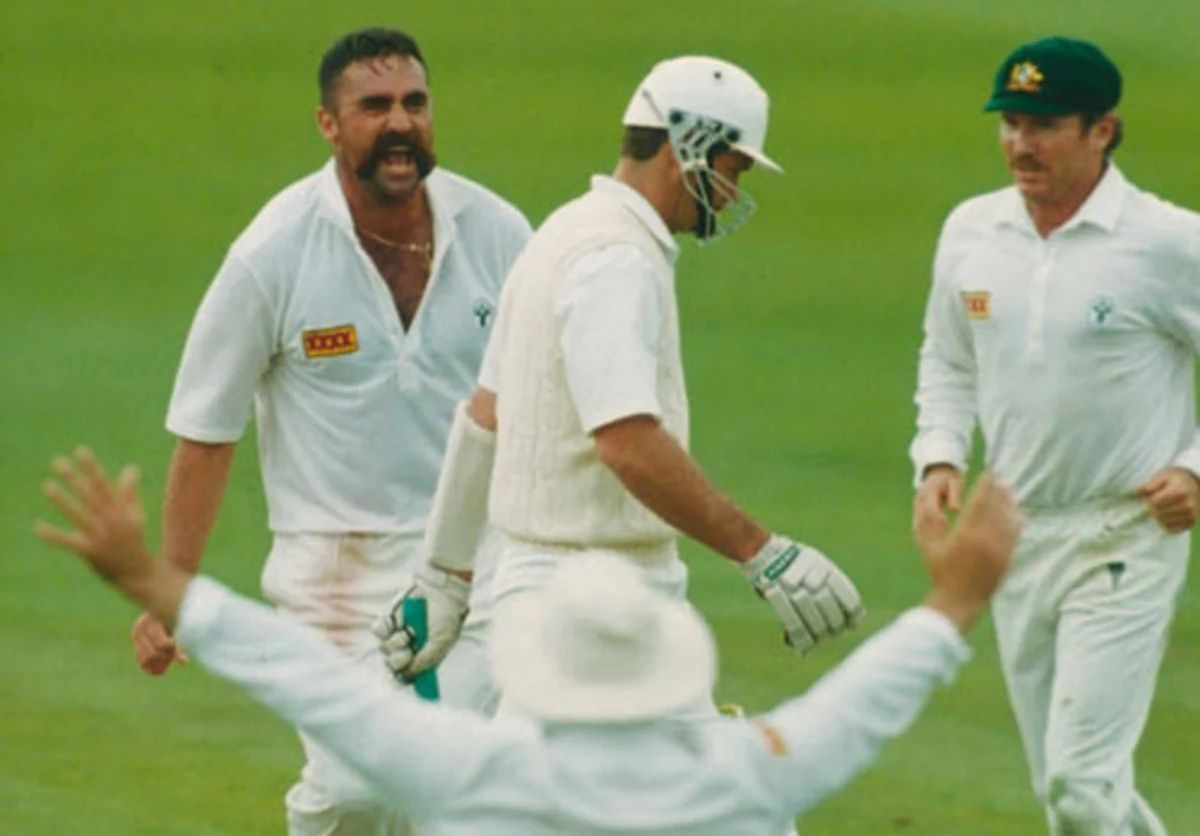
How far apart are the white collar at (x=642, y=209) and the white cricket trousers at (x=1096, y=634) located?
1.47 meters

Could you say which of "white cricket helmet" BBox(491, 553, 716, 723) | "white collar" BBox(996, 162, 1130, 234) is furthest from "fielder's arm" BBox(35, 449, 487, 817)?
"white collar" BBox(996, 162, 1130, 234)

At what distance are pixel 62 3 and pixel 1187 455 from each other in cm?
1400

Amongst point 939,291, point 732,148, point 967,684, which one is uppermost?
point 732,148

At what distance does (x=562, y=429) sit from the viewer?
740cm

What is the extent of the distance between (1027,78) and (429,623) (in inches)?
75.4

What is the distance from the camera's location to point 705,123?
7586 mm

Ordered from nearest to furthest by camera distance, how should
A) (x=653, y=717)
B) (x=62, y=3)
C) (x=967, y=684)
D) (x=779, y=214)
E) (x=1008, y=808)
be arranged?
1. (x=653, y=717)
2. (x=1008, y=808)
3. (x=967, y=684)
4. (x=779, y=214)
5. (x=62, y=3)

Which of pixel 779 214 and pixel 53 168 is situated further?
pixel 53 168

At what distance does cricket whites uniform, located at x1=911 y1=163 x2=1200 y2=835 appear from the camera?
27.9 ft

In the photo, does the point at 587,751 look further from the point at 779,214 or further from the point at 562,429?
the point at 779,214

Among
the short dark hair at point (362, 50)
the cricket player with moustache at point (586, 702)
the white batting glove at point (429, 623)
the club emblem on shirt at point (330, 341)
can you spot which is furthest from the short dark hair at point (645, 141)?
the cricket player with moustache at point (586, 702)

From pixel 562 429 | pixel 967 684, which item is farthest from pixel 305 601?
pixel 967 684

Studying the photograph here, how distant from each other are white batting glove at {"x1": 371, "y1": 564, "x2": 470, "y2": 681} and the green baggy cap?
5.72ft

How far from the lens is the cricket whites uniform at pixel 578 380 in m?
7.26
